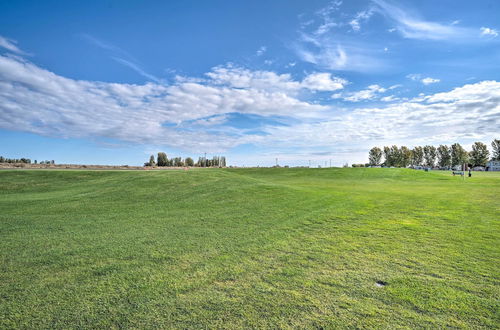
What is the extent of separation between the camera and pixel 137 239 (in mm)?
5703

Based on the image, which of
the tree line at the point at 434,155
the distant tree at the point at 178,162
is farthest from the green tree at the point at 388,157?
the distant tree at the point at 178,162

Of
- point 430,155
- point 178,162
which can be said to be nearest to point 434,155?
point 430,155

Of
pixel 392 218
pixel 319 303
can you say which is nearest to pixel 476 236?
pixel 392 218

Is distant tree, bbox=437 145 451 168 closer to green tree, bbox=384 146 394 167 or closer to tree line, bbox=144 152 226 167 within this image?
green tree, bbox=384 146 394 167

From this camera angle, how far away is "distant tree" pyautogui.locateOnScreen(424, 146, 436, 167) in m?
134

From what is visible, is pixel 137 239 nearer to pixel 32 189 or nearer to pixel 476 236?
pixel 476 236

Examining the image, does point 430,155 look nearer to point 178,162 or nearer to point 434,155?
point 434,155

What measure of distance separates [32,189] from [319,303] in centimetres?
1960

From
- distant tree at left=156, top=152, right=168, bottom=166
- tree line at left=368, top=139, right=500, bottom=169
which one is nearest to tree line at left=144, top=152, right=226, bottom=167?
distant tree at left=156, top=152, right=168, bottom=166

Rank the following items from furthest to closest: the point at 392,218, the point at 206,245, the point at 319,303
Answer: the point at 392,218 → the point at 206,245 → the point at 319,303

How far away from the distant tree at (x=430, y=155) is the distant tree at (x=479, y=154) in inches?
730

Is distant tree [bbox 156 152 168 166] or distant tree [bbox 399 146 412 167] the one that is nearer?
distant tree [bbox 156 152 168 166]

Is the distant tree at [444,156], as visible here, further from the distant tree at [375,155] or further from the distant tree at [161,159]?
the distant tree at [161,159]

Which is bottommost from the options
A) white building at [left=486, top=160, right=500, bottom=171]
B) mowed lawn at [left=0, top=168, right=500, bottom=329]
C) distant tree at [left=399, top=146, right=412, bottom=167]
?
mowed lawn at [left=0, top=168, right=500, bottom=329]
